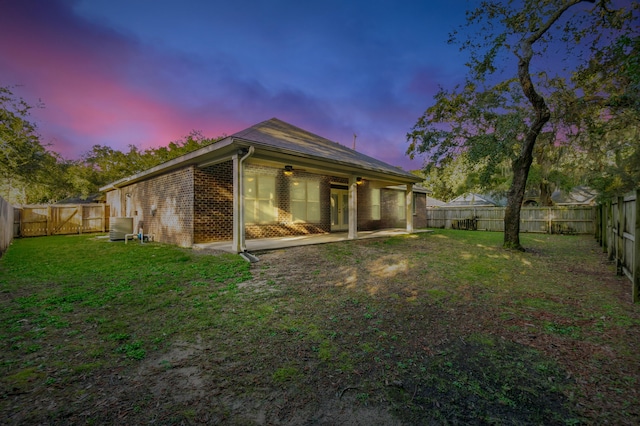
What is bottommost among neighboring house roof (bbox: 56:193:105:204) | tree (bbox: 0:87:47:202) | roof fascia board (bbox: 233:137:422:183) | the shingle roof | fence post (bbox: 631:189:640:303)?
fence post (bbox: 631:189:640:303)

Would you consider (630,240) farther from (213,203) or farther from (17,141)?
(17,141)

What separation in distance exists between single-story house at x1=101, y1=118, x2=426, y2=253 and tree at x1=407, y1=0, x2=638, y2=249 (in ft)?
9.58

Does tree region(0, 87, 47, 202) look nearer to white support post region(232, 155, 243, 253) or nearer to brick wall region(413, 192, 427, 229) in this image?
white support post region(232, 155, 243, 253)

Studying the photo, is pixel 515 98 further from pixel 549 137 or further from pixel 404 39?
pixel 404 39

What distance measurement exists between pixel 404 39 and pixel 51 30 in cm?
1357

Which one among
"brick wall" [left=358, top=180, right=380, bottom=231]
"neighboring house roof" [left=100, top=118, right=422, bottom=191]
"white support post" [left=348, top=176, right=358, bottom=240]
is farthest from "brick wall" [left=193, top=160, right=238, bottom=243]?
"brick wall" [left=358, top=180, right=380, bottom=231]

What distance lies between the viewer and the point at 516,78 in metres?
8.84

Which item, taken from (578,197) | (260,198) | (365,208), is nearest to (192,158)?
(260,198)

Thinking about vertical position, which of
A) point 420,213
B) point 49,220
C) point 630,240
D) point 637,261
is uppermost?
point 420,213

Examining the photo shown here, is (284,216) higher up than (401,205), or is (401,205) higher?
(401,205)

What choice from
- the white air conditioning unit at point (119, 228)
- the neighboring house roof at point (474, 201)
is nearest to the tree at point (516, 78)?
the white air conditioning unit at point (119, 228)

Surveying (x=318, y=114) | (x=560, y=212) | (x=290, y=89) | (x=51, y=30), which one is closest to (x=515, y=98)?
(x=560, y=212)

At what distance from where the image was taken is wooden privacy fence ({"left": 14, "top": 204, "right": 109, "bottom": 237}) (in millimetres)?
14781

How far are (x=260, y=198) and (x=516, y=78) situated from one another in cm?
940
